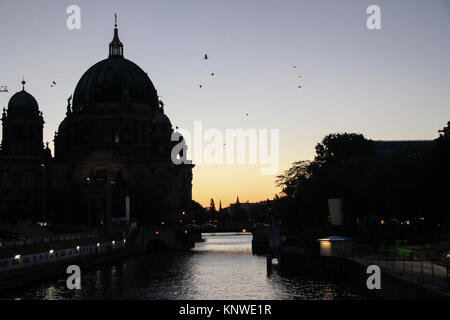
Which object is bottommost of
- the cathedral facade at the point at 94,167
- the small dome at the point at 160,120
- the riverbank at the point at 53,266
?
the riverbank at the point at 53,266

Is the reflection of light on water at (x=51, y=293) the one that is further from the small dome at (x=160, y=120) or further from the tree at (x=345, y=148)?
the small dome at (x=160, y=120)

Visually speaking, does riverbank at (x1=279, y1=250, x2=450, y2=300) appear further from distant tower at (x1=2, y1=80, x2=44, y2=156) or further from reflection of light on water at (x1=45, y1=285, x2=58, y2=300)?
distant tower at (x1=2, y1=80, x2=44, y2=156)

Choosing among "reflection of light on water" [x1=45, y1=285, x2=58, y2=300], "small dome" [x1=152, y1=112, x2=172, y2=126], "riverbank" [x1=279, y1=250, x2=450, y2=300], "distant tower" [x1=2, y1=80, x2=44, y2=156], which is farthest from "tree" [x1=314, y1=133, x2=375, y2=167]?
"reflection of light on water" [x1=45, y1=285, x2=58, y2=300]

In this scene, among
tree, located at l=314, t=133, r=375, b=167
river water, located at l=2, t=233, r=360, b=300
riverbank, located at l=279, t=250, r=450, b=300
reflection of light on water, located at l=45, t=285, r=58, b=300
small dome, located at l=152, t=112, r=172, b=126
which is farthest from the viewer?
small dome, located at l=152, t=112, r=172, b=126

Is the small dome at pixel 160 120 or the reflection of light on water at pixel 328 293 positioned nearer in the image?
the reflection of light on water at pixel 328 293

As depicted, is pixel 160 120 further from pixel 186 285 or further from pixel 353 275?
pixel 353 275

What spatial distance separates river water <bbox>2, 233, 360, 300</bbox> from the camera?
61.0 meters

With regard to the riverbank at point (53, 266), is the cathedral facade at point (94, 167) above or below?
above

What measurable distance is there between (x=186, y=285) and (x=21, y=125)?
394 ft

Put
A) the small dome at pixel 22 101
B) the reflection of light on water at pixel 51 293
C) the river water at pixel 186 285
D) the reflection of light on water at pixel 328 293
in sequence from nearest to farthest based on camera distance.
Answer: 1. the reflection of light on water at pixel 328 293
2. the reflection of light on water at pixel 51 293
3. the river water at pixel 186 285
4. the small dome at pixel 22 101

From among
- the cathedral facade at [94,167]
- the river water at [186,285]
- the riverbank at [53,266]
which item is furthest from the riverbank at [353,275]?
the cathedral facade at [94,167]

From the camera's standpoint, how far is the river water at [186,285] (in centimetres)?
6100
